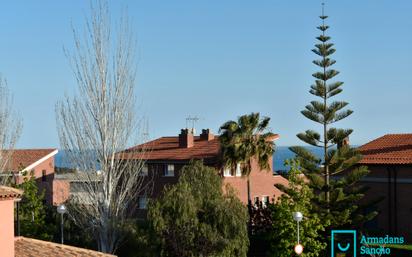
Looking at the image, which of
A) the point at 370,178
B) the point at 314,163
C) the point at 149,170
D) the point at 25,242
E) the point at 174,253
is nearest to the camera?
the point at 25,242

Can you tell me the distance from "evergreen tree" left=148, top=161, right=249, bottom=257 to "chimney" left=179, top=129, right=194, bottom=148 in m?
17.1

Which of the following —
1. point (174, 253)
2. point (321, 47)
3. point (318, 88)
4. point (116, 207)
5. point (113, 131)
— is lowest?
point (174, 253)

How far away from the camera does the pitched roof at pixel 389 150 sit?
3369 cm

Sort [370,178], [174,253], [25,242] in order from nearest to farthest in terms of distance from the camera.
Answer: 1. [25,242]
2. [174,253]
3. [370,178]

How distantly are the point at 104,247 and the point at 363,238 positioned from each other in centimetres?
1112

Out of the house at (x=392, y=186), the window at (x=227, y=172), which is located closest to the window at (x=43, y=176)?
the window at (x=227, y=172)

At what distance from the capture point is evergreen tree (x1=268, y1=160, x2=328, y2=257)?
1123 inches

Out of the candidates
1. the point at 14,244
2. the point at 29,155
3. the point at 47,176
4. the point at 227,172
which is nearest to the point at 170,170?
the point at 227,172

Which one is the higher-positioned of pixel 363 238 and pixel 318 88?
pixel 318 88

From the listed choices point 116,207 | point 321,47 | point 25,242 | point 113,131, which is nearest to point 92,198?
point 116,207

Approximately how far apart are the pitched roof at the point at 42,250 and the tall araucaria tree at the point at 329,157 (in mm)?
12217

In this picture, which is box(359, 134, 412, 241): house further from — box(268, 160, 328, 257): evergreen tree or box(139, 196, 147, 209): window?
box(139, 196, 147, 209): window

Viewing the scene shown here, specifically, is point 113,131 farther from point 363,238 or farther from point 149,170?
point 149,170

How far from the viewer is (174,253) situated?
1108 inches
